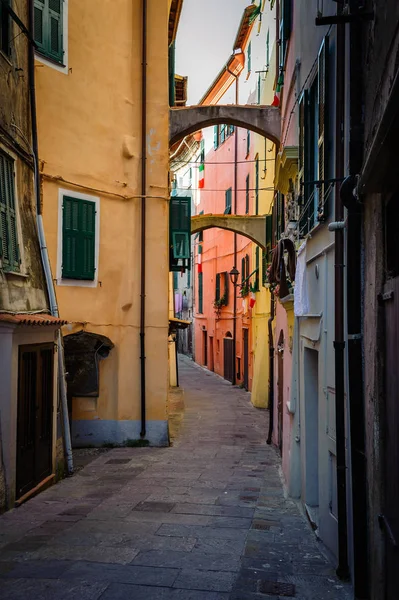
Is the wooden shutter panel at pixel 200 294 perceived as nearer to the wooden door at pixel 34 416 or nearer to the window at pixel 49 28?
the window at pixel 49 28

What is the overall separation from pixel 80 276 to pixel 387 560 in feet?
34.6

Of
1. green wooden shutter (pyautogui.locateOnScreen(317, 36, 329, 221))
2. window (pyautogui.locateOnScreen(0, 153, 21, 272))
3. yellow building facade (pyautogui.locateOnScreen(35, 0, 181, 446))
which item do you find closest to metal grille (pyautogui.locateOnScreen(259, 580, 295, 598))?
green wooden shutter (pyautogui.locateOnScreen(317, 36, 329, 221))

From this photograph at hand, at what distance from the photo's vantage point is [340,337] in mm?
6219

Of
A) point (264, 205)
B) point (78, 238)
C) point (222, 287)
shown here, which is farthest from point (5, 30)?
point (222, 287)

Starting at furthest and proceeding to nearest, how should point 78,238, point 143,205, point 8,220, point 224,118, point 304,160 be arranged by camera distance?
point 224,118, point 143,205, point 78,238, point 8,220, point 304,160

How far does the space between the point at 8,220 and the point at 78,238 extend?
4.04 metres

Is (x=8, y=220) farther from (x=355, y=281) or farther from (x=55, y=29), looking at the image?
(x=355, y=281)

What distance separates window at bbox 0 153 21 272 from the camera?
9617 millimetres

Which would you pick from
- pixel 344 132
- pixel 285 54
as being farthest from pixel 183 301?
pixel 344 132

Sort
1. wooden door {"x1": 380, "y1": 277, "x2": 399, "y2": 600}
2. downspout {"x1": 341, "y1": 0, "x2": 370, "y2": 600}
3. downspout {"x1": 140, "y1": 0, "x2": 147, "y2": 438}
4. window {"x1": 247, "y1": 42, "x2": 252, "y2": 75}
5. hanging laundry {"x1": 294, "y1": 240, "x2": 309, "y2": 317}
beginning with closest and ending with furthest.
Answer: wooden door {"x1": 380, "y1": 277, "x2": 399, "y2": 600}
downspout {"x1": 341, "y1": 0, "x2": 370, "y2": 600}
hanging laundry {"x1": 294, "y1": 240, "x2": 309, "y2": 317}
downspout {"x1": 140, "y1": 0, "x2": 147, "y2": 438}
window {"x1": 247, "y1": 42, "x2": 252, "y2": 75}

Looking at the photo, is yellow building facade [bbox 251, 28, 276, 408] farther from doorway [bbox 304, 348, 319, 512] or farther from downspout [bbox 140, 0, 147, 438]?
doorway [bbox 304, 348, 319, 512]

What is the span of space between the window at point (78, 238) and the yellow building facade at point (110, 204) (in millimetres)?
23

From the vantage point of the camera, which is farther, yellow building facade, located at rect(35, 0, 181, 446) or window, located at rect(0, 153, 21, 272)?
yellow building facade, located at rect(35, 0, 181, 446)

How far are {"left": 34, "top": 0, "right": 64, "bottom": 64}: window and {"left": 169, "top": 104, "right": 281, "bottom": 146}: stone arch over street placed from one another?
3805 millimetres
